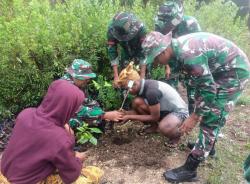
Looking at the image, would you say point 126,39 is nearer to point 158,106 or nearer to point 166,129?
point 158,106

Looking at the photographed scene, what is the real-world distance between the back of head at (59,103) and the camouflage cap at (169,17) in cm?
238

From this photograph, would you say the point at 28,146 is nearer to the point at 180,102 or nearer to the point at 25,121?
the point at 25,121

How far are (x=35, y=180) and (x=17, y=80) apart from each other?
2.00 metres

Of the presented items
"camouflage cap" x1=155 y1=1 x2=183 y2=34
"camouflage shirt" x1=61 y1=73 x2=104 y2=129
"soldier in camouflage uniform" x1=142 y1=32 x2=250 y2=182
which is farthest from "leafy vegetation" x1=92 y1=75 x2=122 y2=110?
"soldier in camouflage uniform" x1=142 y1=32 x2=250 y2=182

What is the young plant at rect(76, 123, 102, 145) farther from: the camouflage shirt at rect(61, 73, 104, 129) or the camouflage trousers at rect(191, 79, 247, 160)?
the camouflage trousers at rect(191, 79, 247, 160)

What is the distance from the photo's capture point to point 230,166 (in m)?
4.49

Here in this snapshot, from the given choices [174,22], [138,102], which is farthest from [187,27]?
[138,102]

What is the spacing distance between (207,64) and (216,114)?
0.60 m

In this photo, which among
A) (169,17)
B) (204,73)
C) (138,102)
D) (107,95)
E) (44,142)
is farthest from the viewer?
(107,95)

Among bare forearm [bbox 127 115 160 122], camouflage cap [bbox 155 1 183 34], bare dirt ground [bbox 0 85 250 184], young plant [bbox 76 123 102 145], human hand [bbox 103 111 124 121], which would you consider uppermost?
camouflage cap [bbox 155 1 183 34]

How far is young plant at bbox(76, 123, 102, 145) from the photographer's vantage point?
452 centimetres

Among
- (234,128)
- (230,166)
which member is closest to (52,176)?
(230,166)

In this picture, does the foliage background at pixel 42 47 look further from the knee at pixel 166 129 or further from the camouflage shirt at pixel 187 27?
the knee at pixel 166 129

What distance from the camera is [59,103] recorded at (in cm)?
302
